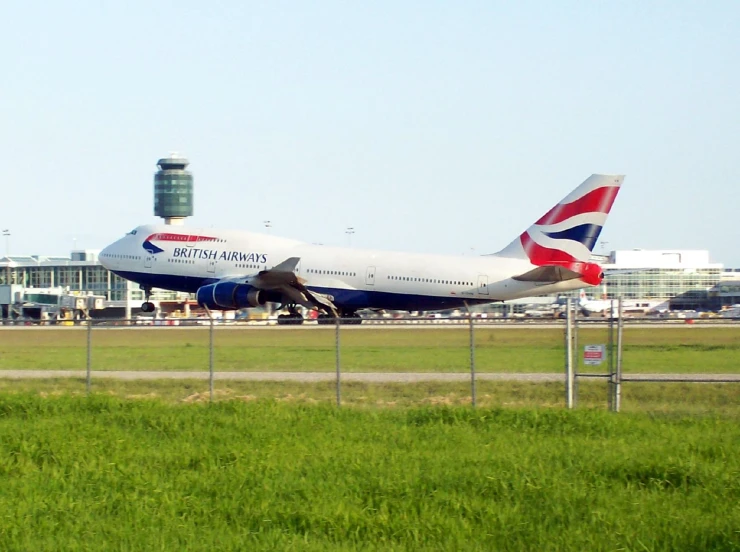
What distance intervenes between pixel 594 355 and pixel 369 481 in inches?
300

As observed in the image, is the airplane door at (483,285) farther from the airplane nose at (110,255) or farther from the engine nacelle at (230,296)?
the airplane nose at (110,255)

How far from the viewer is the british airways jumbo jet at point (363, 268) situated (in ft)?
144

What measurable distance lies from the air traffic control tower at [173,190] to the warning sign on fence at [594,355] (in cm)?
10688

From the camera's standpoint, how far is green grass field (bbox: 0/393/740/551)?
8.40 metres

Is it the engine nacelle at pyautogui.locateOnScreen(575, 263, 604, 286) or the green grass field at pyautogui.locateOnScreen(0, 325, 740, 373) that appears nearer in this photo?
the green grass field at pyautogui.locateOnScreen(0, 325, 740, 373)

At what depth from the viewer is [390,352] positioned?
75.0ft

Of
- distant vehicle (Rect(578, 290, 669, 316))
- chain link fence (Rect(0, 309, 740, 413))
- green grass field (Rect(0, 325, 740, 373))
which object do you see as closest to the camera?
chain link fence (Rect(0, 309, 740, 413))

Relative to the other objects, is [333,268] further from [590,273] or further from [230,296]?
[590,273]

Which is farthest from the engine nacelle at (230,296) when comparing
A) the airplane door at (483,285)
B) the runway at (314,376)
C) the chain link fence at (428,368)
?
the runway at (314,376)

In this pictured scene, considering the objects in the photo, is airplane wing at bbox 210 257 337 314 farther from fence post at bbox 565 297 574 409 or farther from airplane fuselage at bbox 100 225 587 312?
fence post at bbox 565 297 574 409

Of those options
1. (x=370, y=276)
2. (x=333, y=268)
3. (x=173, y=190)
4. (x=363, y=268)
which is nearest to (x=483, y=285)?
(x=370, y=276)

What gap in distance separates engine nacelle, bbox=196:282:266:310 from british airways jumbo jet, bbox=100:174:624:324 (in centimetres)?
4

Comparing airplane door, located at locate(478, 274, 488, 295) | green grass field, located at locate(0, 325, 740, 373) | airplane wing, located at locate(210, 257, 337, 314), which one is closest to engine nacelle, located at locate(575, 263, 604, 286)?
airplane door, located at locate(478, 274, 488, 295)

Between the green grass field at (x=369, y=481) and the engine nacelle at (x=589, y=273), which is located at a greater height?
the engine nacelle at (x=589, y=273)
